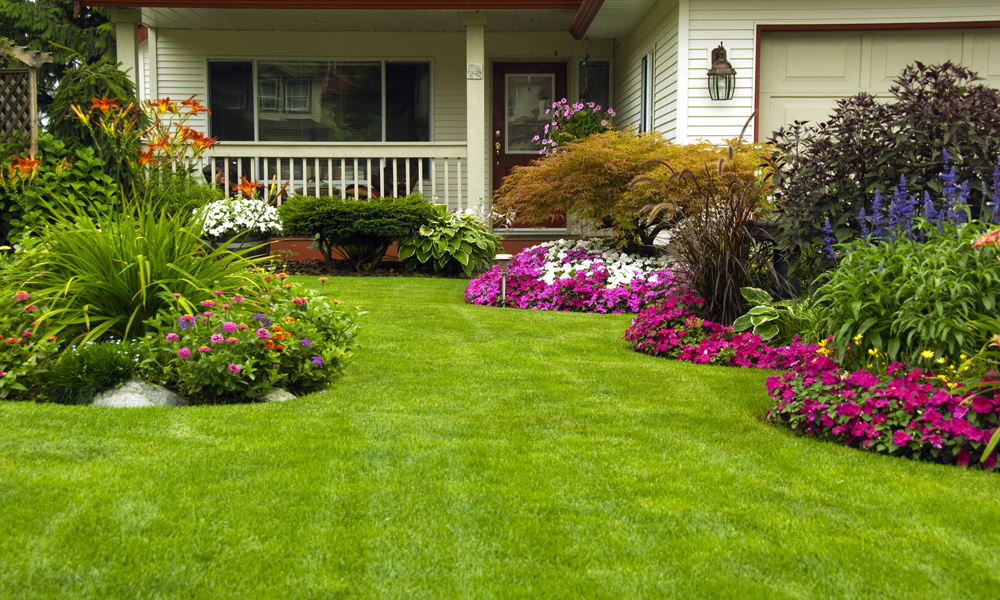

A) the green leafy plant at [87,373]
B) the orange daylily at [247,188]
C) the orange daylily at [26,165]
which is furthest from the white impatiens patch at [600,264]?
the green leafy plant at [87,373]

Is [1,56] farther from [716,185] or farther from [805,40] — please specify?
[805,40]

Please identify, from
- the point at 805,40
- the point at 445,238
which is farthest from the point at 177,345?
the point at 805,40

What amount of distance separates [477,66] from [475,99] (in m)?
0.41

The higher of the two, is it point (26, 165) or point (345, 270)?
point (26, 165)

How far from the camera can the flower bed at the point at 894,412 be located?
323cm

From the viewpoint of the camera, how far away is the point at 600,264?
8367 millimetres

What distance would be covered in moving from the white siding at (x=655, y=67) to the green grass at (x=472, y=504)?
654 centimetres

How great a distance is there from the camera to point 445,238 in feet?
33.6

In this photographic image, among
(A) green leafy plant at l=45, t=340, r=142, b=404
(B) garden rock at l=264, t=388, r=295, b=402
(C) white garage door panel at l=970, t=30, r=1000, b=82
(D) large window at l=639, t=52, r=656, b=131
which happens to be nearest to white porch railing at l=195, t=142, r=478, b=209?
(D) large window at l=639, t=52, r=656, b=131

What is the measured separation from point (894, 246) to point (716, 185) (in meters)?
2.85

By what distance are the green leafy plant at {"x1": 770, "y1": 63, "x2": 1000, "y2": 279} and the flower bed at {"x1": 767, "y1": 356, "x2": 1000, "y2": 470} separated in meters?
1.44

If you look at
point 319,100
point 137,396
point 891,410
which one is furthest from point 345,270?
point 891,410

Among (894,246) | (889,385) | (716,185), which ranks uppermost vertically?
(716,185)

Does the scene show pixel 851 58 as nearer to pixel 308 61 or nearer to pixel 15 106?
pixel 308 61
